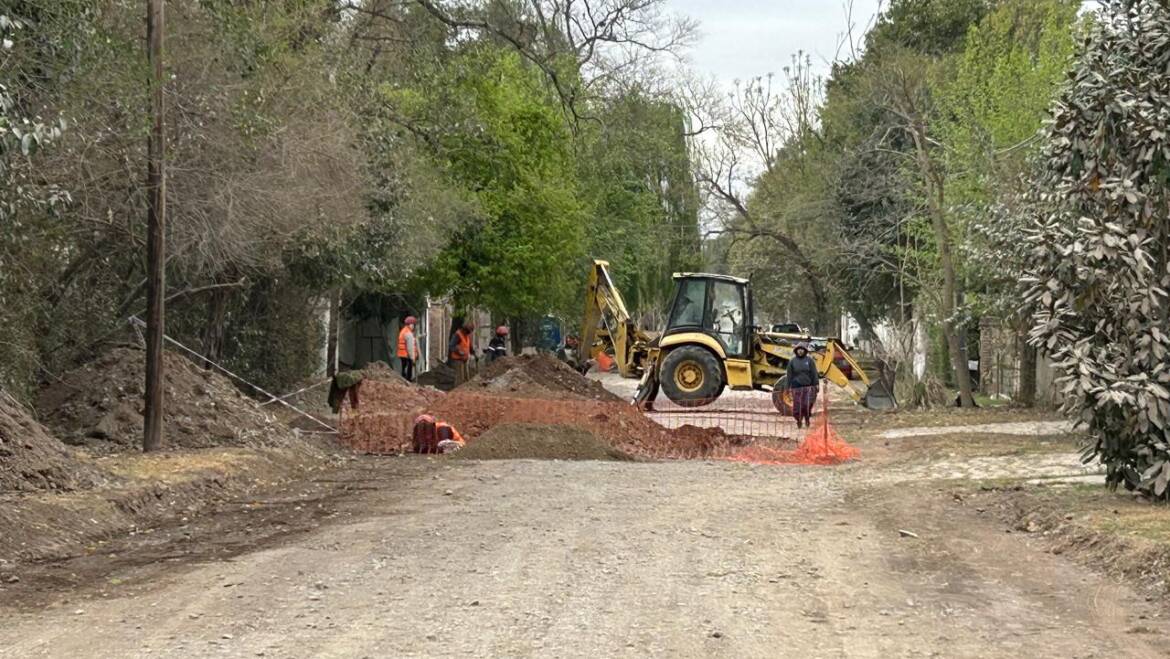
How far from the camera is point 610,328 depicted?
1471 inches

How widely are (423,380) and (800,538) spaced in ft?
91.9

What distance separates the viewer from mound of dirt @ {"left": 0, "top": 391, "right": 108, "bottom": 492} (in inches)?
540

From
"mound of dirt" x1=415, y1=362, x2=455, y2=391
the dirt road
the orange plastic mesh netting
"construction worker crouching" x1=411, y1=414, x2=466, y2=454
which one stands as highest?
"mound of dirt" x1=415, y1=362, x2=455, y2=391

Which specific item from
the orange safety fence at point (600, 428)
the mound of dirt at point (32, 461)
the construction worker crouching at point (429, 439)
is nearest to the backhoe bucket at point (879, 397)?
the orange safety fence at point (600, 428)

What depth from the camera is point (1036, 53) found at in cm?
3269

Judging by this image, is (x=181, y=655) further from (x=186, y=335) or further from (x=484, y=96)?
(x=484, y=96)

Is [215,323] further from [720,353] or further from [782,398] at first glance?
[782,398]

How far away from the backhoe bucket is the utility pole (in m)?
19.3

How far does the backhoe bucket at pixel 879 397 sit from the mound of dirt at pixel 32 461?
21.4m

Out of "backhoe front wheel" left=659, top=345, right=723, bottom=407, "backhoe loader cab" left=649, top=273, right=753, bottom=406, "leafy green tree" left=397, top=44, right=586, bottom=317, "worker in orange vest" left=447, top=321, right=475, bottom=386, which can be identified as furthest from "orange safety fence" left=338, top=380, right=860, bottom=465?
"leafy green tree" left=397, top=44, right=586, bottom=317

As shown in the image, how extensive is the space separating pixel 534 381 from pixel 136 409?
15284mm

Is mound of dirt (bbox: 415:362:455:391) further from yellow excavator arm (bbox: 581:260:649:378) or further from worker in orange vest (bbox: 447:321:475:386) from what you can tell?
yellow excavator arm (bbox: 581:260:649:378)

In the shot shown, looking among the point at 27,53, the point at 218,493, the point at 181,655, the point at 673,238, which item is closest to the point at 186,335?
the point at 218,493

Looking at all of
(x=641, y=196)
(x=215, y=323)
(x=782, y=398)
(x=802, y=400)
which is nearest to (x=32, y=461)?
(x=215, y=323)
